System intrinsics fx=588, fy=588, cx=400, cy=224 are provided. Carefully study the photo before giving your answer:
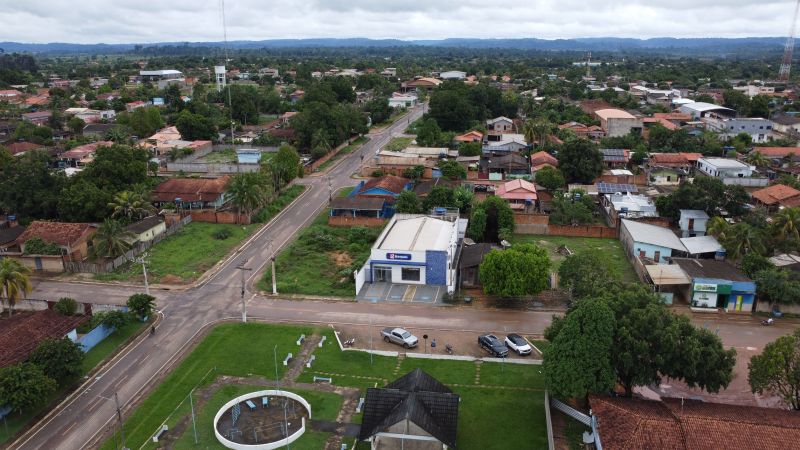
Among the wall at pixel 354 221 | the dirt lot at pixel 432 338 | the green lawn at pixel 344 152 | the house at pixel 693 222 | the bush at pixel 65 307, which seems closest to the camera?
the dirt lot at pixel 432 338

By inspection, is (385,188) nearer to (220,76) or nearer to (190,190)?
(190,190)

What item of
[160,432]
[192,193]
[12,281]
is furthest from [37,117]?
[160,432]

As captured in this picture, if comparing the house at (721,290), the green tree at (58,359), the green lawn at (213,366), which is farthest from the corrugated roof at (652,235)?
the green tree at (58,359)

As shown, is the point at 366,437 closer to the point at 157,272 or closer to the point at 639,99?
the point at 157,272

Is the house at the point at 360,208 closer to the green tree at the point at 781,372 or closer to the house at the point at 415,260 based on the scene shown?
the house at the point at 415,260

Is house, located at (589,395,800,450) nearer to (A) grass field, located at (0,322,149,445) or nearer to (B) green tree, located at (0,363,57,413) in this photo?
(B) green tree, located at (0,363,57,413)

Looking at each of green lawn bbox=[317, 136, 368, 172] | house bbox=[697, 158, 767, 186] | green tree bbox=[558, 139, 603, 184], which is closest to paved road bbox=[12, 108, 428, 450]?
green lawn bbox=[317, 136, 368, 172]
